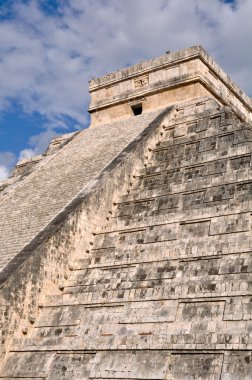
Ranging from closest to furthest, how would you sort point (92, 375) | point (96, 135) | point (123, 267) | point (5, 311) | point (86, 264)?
point (92, 375)
point (5, 311)
point (123, 267)
point (86, 264)
point (96, 135)

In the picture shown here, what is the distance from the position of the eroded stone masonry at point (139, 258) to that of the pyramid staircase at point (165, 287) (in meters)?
Answer: 0.02

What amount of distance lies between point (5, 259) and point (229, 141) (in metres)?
5.11

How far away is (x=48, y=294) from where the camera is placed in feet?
31.5

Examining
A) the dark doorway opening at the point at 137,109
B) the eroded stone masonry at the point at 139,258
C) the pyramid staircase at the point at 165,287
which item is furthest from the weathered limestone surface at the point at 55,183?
the pyramid staircase at the point at 165,287

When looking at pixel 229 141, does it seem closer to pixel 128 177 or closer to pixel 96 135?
pixel 128 177

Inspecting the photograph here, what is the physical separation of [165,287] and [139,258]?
104 centimetres

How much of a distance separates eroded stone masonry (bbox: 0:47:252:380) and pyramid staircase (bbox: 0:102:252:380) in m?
0.02

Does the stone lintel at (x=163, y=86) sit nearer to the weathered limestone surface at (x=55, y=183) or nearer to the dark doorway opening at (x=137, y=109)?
the dark doorway opening at (x=137, y=109)

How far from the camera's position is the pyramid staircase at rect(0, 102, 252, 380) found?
292 inches

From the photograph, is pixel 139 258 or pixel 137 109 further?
pixel 137 109

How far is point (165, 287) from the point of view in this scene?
852 centimetres

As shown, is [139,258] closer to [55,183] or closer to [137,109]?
[55,183]

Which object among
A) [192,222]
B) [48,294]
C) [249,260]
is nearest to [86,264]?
[48,294]

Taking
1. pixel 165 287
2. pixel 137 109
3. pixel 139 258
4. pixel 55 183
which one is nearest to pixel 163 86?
pixel 137 109
